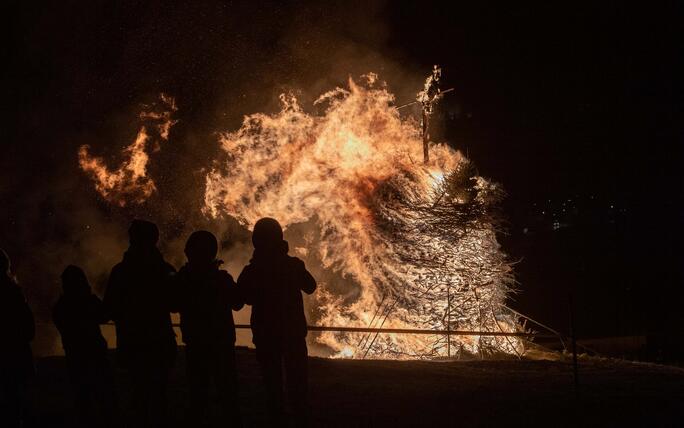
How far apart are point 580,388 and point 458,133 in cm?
4028

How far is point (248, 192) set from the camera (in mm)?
15266

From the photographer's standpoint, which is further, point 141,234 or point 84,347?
point 84,347

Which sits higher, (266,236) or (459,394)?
(266,236)

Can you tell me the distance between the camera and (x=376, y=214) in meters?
13.8

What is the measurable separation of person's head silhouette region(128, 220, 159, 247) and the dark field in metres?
2.09

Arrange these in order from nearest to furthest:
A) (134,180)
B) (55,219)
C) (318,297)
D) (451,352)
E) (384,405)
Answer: (384,405), (451,352), (318,297), (134,180), (55,219)

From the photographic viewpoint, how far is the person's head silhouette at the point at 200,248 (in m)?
4.87

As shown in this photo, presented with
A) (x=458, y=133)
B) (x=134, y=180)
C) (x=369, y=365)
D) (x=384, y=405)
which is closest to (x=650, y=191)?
(x=458, y=133)

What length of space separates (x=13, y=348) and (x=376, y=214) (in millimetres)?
9415

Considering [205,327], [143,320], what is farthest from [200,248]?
[143,320]

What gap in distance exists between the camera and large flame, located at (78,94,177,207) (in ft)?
64.5

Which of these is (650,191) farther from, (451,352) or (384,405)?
(384,405)

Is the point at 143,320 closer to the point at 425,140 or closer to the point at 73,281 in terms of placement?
the point at 73,281

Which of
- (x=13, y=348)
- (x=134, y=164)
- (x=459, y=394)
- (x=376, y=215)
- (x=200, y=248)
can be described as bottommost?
(x=459, y=394)
